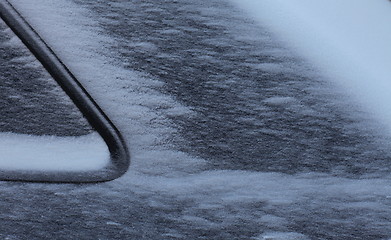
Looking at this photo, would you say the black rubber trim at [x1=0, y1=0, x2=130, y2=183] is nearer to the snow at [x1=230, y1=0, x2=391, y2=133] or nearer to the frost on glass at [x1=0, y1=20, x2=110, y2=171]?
the frost on glass at [x1=0, y1=20, x2=110, y2=171]

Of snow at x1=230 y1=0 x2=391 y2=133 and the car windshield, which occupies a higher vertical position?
snow at x1=230 y1=0 x2=391 y2=133

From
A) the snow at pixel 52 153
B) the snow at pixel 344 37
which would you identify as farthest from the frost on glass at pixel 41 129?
the snow at pixel 344 37

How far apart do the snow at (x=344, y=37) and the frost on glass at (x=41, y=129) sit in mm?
345

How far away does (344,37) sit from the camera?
3.36ft

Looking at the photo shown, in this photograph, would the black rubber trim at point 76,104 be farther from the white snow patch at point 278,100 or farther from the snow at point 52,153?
the white snow patch at point 278,100

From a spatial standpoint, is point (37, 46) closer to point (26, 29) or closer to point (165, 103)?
point (26, 29)

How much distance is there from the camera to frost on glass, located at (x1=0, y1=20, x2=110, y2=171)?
2.77ft

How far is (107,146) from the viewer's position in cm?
87

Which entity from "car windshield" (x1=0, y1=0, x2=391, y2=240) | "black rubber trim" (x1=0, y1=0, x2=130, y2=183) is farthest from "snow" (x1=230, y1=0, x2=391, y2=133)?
"black rubber trim" (x1=0, y1=0, x2=130, y2=183)

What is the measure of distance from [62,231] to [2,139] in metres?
0.19

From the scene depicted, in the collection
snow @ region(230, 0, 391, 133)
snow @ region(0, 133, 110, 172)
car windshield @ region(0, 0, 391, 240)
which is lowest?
snow @ region(0, 133, 110, 172)

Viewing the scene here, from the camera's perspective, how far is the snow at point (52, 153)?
83 centimetres

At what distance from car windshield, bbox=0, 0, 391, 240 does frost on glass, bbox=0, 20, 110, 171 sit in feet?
0.04

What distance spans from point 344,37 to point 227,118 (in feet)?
0.84
